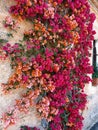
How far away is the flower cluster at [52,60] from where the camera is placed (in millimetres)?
5348

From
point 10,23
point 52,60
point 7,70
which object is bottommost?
point 7,70

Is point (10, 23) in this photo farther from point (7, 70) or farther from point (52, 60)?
point (52, 60)

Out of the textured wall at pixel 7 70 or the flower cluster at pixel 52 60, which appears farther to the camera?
the flower cluster at pixel 52 60

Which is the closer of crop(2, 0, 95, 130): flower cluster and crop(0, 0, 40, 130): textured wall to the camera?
crop(0, 0, 40, 130): textured wall

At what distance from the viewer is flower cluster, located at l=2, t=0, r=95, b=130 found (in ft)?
17.5

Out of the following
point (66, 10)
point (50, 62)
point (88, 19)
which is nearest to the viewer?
point (50, 62)

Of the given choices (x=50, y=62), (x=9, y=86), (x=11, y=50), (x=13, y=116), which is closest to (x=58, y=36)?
(x=50, y=62)

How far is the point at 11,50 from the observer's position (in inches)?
205

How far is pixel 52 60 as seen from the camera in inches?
227

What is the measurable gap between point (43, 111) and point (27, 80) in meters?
0.76

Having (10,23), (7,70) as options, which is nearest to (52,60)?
(7,70)

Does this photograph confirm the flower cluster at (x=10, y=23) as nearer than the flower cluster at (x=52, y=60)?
Yes

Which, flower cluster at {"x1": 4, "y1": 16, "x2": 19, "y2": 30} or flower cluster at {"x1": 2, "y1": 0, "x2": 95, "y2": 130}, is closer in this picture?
flower cluster at {"x1": 4, "y1": 16, "x2": 19, "y2": 30}

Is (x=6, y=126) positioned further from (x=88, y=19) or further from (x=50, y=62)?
(x=88, y=19)
